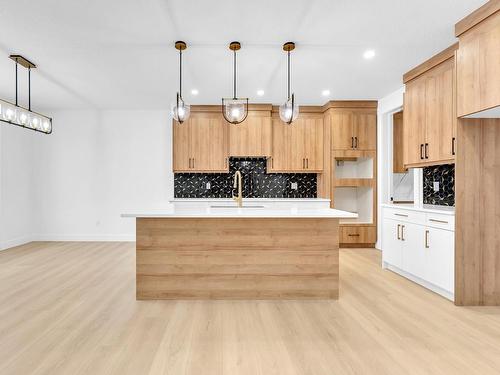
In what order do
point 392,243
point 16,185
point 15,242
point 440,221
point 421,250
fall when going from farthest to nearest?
point 16,185, point 15,242, point 392,243, point 421,250, point 440,221

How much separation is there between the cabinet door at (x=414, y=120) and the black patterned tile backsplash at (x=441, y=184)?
0.38m

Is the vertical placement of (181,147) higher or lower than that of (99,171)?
higher

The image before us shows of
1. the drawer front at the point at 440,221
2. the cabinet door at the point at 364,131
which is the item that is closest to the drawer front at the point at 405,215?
the drawer front at the point at 440,221

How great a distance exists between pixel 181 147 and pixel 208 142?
0.52 m

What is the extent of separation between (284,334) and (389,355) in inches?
29.7

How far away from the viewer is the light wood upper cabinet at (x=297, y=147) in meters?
6.21

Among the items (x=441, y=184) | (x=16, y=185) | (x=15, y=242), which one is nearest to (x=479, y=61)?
(x=441, y=184)

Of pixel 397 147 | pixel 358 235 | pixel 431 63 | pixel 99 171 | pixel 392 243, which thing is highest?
pixel 431 63

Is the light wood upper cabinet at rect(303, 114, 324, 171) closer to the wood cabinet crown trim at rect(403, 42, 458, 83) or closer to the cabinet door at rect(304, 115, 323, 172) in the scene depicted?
the cabinet door at rect(304, 115, 323, 172)

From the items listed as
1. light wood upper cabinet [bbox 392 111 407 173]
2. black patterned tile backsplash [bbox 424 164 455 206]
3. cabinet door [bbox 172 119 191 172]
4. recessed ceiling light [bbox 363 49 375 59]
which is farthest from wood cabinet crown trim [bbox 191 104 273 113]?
black patterned tile backsplash [bbox 424 164 455 206]

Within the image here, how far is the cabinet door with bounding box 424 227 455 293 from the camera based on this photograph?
127 inches

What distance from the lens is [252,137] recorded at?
6105 mm

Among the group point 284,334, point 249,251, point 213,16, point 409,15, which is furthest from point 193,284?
point 409,15

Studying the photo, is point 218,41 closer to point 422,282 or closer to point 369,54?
point 369,54
